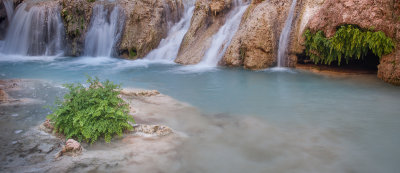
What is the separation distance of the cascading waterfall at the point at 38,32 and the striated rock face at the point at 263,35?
1448 cm

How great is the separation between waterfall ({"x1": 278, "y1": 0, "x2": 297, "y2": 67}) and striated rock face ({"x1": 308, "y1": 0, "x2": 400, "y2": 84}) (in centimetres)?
170

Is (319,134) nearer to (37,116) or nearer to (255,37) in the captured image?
(37,116)

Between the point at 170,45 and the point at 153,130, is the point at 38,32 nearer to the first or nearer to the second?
the point at 170,45

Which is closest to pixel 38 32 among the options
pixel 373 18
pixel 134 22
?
pixel 134 22

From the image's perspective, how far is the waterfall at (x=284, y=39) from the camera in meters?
11.9

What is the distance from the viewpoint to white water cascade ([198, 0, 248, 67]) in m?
13.8

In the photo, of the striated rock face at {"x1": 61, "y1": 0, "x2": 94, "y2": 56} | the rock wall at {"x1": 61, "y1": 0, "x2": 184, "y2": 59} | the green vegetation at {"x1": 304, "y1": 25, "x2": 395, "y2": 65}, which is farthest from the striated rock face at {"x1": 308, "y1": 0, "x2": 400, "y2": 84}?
the striated rock face at {"x1": 61, "y1": 0, "x2": 94, "y2": 56}

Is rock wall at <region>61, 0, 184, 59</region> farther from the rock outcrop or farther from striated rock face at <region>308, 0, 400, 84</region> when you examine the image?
striated rock face at <region>308, 0, 400, 84</region>

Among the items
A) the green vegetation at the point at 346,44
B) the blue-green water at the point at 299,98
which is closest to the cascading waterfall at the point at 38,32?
the blue-green water at the point at 299,98

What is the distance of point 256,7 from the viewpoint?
1312 centimetres

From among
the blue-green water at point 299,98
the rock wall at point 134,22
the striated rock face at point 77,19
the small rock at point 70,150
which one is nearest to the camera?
the small rock at point 70,150

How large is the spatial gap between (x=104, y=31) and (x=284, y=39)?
12365 mm

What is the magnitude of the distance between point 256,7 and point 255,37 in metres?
1.85

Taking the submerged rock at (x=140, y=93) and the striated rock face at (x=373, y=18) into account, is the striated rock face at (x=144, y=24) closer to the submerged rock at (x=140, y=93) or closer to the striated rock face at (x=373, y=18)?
the submerged rock at (x=140, y=93)
